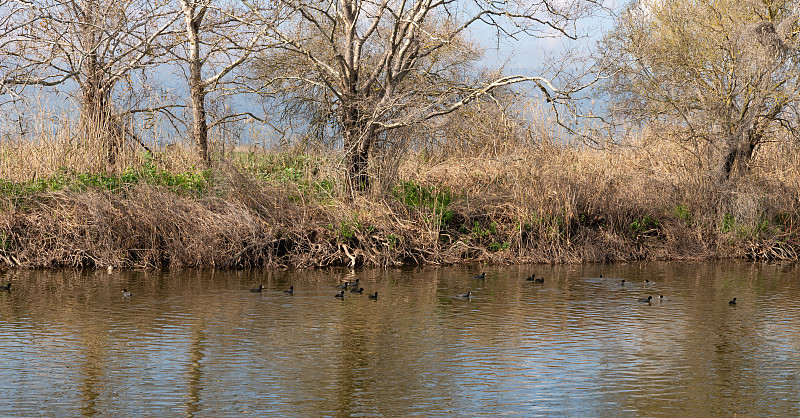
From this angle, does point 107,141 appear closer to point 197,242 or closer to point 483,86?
point 197,242

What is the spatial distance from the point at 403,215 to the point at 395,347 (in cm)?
735

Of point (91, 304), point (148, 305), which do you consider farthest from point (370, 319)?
point (91, 304)

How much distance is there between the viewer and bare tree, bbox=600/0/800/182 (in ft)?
64.3

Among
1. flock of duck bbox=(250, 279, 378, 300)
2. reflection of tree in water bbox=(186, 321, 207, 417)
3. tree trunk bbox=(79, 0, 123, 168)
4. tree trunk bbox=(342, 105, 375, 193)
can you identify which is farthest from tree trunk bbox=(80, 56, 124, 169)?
reflection of tree in water bbox=(186, 321, 207, 417)

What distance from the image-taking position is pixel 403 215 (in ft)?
54.0

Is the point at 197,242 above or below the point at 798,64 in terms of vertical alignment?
below

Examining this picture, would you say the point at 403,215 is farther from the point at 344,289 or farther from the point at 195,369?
the point at 195,369

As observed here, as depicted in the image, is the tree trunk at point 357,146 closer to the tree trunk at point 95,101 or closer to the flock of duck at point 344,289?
the flock of duck at point 344,289

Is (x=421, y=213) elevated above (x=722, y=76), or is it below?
below

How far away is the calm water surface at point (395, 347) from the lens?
712cm

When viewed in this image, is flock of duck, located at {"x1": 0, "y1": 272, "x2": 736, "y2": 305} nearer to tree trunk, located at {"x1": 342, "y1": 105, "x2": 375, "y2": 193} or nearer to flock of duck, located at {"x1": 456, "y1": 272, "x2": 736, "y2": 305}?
flock of duck, located at {"x1": 456, "y1": 272, "x2": 736, "y2": 305}

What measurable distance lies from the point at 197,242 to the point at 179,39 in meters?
7.13

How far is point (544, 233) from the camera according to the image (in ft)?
54.9

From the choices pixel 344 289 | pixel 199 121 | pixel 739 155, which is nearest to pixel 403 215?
pixel 344 289
